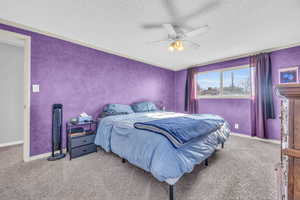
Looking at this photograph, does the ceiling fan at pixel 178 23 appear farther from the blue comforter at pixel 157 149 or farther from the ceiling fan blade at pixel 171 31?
the blue comforter at pixel 157 149

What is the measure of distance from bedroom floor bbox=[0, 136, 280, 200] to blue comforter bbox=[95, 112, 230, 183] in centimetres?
27

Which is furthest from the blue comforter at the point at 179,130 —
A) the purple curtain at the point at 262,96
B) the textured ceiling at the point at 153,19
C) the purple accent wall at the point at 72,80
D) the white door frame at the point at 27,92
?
the purple curtain at the point at 262,96

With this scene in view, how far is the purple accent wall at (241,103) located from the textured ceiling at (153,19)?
1.10 feet

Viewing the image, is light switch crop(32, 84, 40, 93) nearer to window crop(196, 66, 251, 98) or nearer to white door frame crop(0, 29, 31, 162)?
white door frame crop(0, 29, 31, 162)

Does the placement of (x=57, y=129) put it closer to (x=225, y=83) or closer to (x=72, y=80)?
(x=72, y=80)

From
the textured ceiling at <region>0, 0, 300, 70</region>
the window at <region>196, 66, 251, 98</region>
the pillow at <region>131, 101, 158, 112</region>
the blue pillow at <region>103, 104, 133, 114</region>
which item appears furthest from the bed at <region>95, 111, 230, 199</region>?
the window at <region>196, 66, 251, 98</region>

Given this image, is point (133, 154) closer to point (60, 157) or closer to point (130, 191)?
point (130, 191)

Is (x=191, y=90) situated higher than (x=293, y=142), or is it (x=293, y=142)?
(x=191, y=90)

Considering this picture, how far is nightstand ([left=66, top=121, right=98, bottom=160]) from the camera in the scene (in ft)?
7.52

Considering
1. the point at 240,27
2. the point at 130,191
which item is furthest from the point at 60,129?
the point at 240,27

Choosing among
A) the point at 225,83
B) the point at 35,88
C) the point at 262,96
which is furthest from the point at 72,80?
the point at 262,96

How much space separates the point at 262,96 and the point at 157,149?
10.8 ft

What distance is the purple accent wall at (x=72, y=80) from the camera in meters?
2.30

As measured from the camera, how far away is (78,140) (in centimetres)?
235
